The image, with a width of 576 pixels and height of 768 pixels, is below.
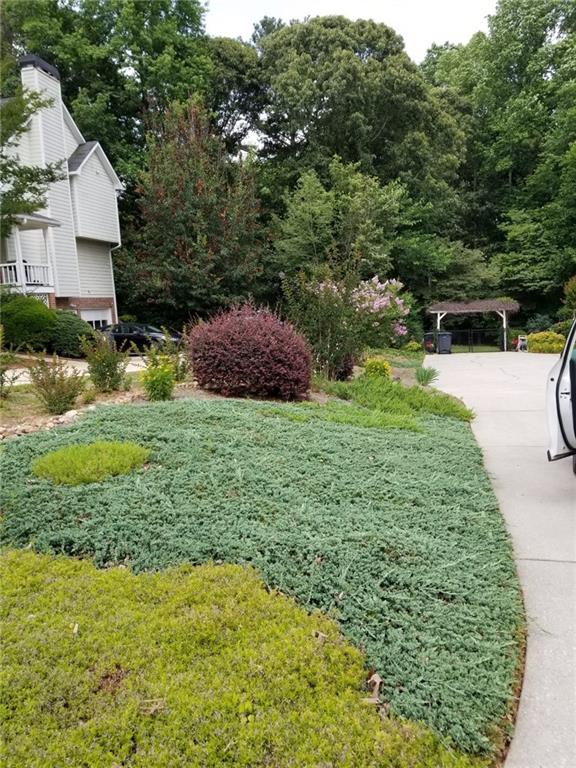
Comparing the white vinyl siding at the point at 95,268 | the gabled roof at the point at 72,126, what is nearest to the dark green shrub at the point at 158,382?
the white vinyl siding at the point at 95,268

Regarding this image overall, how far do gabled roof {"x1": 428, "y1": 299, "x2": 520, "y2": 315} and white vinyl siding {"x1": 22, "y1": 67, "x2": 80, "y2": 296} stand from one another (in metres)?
14.8

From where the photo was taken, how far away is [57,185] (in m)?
17.6

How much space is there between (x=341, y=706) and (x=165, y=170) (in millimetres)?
Result: 19167

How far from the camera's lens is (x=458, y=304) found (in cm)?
2303

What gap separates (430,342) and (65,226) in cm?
1516

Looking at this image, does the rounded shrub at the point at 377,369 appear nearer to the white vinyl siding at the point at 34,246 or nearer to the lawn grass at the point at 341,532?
the lawn grass at the point at 341,532

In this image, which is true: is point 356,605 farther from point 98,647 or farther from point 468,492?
point 468,492

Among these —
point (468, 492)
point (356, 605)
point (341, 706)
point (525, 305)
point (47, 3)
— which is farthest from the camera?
point (525, 305)

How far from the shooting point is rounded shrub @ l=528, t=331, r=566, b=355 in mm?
19578

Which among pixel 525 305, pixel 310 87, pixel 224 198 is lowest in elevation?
pixel 525 305

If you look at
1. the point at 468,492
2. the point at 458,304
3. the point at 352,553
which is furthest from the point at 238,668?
the point at 458,304

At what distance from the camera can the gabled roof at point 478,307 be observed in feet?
74.0

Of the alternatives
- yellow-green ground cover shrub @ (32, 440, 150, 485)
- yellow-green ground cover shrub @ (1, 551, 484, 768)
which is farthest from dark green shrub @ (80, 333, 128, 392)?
yellow-green ground cover shrub @ (1, 551, 484, 768)

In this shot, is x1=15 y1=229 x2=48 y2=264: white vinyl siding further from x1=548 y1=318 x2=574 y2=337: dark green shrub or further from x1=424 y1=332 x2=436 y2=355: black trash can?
x1=548 y1=318 x2=574 y2=337: dark green shrub
